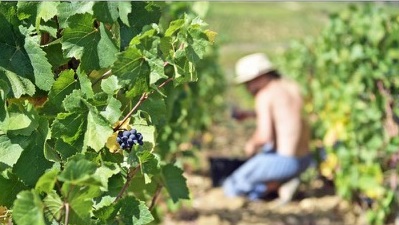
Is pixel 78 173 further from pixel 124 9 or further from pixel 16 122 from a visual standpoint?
pixel 124 9

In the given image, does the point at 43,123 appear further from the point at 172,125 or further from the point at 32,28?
the point at 172,125

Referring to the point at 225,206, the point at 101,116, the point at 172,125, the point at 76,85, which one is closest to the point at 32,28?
the point at 76,85

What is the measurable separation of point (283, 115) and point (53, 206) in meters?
4.70

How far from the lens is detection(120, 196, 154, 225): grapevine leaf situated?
63.1 inches

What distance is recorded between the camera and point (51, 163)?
1.68 m

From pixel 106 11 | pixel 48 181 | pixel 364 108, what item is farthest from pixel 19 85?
pixel 364 108

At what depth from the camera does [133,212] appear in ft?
5.26

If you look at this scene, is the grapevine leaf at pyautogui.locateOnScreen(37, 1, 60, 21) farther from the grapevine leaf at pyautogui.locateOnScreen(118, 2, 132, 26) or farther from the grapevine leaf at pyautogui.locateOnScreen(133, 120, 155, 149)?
the grapevine leaf at pyautogui.locateOnScreen(133, 120, 155, 149)

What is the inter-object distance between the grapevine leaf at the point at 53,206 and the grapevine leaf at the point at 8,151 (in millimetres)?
261

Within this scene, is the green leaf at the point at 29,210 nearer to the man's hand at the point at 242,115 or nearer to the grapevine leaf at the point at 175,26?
the grapevine leaf at the point at 175,26

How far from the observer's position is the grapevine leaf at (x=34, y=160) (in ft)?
5.44

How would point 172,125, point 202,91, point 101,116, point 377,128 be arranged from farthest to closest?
point 202,91 < point 377,128 < point 172,125 < point 101,116

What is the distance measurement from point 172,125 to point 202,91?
4.00 m

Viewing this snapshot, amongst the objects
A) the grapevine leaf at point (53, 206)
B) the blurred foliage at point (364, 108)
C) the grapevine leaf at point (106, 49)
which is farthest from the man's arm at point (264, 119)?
the grapevine leaf at point (53, 206)
